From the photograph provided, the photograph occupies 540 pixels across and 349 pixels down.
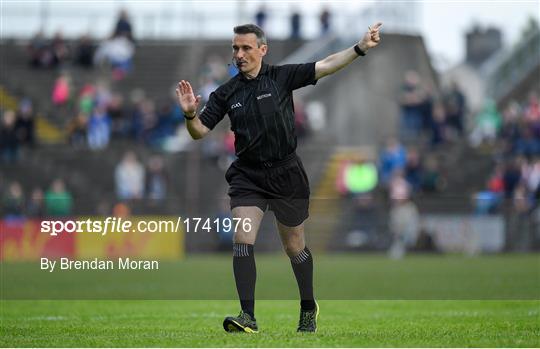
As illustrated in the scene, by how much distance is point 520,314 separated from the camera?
43.5 feet

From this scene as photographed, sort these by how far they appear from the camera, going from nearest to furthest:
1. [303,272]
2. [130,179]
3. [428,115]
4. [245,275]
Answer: [245,275] → [303,272] → [130,179] → [428,115]

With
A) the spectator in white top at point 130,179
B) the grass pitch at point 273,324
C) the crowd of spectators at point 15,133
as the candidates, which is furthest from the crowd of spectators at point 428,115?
the grass pitch at point 273,324

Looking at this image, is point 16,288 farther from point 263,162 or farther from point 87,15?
point 87,15

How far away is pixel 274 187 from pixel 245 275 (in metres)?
0.73

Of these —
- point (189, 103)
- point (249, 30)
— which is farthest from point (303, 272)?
point (249, 30)

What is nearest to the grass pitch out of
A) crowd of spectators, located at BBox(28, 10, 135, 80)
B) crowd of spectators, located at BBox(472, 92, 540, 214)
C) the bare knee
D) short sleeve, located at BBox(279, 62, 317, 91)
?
the bare knee

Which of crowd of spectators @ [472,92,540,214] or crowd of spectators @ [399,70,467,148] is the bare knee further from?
crowd of spectators @ [399,70,467,148]

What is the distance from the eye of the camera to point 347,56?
10430 mm

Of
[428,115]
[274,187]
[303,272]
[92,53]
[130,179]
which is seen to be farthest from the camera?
[92,53]

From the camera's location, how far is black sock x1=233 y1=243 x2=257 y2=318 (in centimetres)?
1030

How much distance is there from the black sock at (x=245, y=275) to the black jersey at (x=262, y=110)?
0.71 meters

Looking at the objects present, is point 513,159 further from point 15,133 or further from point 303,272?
point 303,272

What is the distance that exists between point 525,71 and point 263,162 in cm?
3210

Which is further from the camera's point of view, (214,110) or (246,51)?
(214,110)
